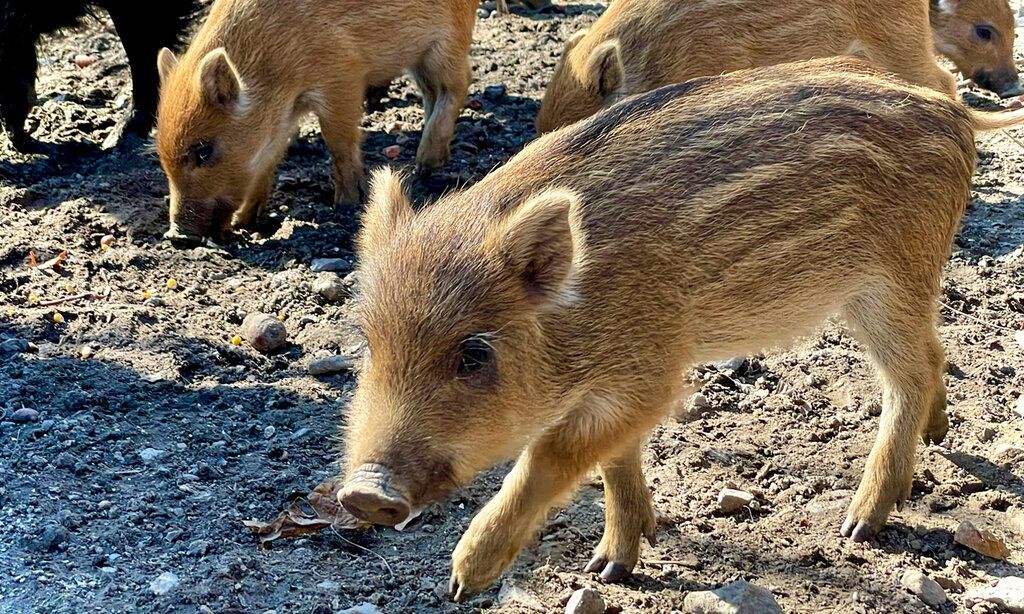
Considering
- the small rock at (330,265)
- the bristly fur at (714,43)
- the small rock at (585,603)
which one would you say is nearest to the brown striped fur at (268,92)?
the small rock at (330,265)

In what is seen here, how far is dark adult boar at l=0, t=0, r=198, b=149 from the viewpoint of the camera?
19.7 feet

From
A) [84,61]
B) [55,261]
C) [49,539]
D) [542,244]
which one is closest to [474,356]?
[542,244]

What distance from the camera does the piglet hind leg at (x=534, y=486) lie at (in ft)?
8.72

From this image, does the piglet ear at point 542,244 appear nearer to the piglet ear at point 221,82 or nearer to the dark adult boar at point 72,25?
the piglet ear at point 221,82

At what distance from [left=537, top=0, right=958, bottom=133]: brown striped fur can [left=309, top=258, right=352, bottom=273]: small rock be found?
101cm

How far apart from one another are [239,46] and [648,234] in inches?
119

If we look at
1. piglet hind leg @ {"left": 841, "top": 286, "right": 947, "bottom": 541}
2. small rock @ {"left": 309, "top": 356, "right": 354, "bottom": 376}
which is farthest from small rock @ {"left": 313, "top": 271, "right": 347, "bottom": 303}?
piglet hind leg @ {"left": 841, "top": 286, "right": 947, "bottom": 541}

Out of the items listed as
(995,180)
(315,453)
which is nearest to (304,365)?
(315,453)

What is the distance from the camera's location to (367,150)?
6.09m

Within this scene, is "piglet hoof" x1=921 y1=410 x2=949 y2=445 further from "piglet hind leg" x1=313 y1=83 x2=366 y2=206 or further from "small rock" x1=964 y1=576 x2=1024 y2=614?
"piglet hind leg" x1=313 y1=83 x2=366 y2=206

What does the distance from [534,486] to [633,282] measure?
1.74 ft

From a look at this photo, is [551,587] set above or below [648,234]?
below

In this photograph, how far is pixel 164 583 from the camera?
9.48 feet

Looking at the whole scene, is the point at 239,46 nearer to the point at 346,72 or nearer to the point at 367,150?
the point at 346,72
